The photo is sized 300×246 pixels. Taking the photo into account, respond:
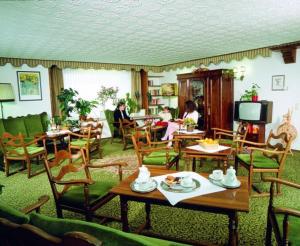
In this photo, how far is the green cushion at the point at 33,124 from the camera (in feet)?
18.9

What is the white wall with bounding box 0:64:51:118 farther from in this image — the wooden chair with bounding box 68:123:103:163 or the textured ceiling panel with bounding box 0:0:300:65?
the wooden chair with bounding box 68:123:103:163

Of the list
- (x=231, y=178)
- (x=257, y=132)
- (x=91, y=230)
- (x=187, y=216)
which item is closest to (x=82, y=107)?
(x=257, y=132)

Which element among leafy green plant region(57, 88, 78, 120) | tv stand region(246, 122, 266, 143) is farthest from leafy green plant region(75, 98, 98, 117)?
tv stand region(246, 122, 266, 143)

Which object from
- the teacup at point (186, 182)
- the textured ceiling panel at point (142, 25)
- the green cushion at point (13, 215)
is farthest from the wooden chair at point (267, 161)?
the green cushion at point (13, 215)

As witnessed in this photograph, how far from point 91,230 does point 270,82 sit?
19.4 ft

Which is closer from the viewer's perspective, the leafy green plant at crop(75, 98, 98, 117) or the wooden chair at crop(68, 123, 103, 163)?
the wooden chair at crop(68, 123, 103, 163)

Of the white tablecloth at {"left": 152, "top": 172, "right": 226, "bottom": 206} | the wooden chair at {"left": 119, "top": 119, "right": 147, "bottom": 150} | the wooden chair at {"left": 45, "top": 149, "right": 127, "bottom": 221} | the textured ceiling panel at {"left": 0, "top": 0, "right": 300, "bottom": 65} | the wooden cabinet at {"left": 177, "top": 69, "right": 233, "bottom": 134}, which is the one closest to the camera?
the white tablecloth at {"left": 152, "top": 172, "right": 226, "bottom": 206}

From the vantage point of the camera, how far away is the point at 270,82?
5793mm

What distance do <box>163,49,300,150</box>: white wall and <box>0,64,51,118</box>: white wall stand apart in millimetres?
5321

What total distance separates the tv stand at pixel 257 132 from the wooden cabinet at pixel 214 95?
0.73m

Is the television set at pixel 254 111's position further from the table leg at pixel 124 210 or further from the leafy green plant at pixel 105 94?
the table leg at pixel 124 210

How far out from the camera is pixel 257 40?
16.0 ft

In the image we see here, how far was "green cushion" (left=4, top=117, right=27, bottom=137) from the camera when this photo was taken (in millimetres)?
5367

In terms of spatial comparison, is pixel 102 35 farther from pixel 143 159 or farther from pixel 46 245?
pixel 46 245
